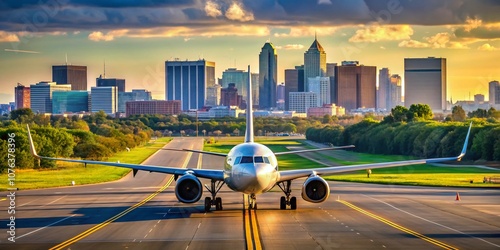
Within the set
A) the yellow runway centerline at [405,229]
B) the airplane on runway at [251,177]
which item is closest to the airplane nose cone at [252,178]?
the airplane on runway at [251,177]

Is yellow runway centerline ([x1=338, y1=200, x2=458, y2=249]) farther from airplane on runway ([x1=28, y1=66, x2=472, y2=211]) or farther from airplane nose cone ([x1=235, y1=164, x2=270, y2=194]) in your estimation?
airplane nose cone ([x1=235, y1=164, x2=270, y2=194])

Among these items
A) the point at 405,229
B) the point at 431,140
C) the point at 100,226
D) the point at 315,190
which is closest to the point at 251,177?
the point at 315,190

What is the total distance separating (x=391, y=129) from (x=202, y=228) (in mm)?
141837

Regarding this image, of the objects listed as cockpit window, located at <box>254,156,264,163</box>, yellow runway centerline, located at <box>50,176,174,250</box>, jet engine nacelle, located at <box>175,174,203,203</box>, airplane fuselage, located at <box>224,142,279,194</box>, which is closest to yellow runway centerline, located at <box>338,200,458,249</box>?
airplane fuselage, located at <box>224,142,279,194</box>

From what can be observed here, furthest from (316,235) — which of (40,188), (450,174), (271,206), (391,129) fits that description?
(391,129)

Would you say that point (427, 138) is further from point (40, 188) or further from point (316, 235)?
point (316, 235)

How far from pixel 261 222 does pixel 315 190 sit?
18.9 feet

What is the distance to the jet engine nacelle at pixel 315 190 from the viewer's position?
58.8m

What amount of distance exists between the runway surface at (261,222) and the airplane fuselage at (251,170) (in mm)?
2088

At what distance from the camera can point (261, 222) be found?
54.7 metres

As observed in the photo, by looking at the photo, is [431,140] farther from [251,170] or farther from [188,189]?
[251,170]

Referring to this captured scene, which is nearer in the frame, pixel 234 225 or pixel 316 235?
pixel 316 235

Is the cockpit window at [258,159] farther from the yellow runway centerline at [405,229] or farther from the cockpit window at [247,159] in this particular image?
the yellow runway centerline at [405,229]

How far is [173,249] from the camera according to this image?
4325cm
